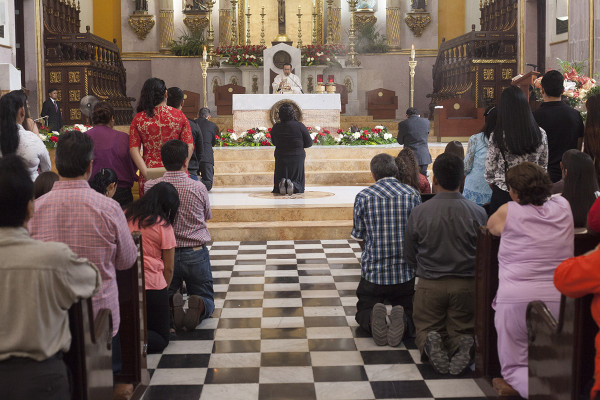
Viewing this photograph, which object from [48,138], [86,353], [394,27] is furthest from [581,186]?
[394,27]

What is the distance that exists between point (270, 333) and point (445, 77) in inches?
618

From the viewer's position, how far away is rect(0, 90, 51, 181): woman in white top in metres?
5.35

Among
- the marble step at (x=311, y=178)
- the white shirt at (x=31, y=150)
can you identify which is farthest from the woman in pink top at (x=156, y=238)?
the marble step at (x=311, y=178)

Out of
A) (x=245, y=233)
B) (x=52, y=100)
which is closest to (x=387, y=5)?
(x=52, y=100)

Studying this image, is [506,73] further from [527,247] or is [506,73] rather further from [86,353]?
[86,353]

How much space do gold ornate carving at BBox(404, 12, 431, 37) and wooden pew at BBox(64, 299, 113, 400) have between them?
20055 millimetres

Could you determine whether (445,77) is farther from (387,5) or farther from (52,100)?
(52,100)

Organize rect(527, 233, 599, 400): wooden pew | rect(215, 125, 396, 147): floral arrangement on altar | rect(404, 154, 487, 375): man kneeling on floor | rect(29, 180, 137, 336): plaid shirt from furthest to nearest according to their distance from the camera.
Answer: rect(215, 125, 396, 147): floral arrangement on altar
rect(404, 154, 487, 375): man kneeling on floor
rect(29, 180, 137, 336): plaid shirt
rect(527, 233, 599, 400): wooden pew

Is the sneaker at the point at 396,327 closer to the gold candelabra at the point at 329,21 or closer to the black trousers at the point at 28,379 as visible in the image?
the black trousers at the point at 28,379

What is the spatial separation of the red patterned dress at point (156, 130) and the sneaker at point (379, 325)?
210 centimetres

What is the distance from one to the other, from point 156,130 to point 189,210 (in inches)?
34.0

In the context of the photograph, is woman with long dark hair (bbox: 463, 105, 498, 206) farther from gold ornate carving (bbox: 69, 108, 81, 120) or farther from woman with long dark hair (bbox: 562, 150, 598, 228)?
gold ornate carving (bbox: 69, 108, 81, 120)

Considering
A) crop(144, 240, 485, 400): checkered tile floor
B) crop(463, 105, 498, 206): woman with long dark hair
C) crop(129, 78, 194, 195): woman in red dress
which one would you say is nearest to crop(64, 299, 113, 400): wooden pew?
crop(144, 240, 485, 400): checkered tile floor

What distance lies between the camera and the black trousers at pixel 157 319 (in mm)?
4770
